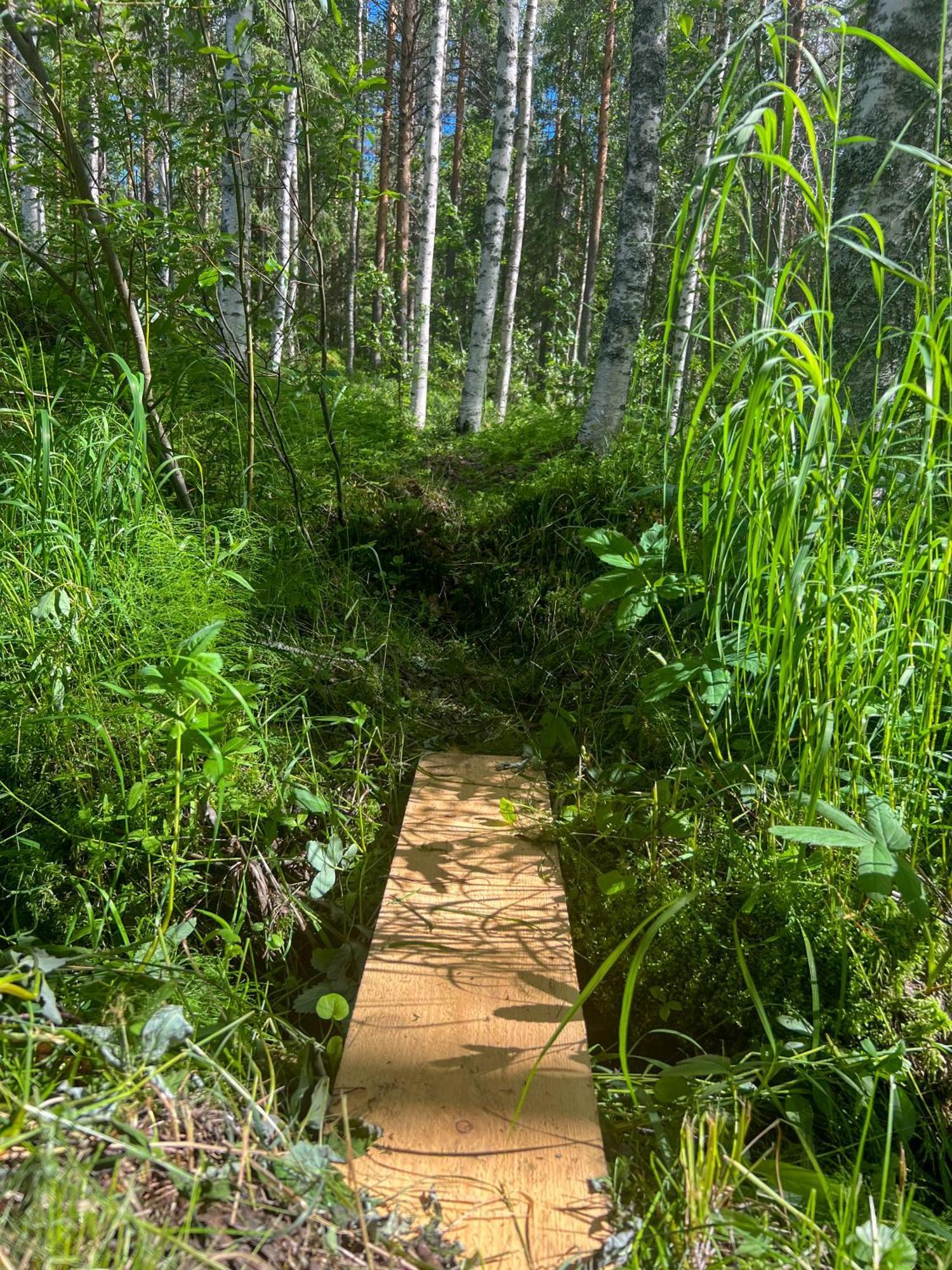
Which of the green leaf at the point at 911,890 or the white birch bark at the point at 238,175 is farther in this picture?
the white birch bark at the point at 238,175

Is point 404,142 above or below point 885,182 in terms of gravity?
above

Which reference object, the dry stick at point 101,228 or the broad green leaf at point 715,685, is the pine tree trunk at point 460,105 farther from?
the broad green leaf at point 715,685

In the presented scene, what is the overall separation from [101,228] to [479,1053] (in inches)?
109

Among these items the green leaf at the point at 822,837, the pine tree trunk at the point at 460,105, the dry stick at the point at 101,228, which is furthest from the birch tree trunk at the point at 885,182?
the pine tree trunk at the point at 460,105

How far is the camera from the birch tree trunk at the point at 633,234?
431 cm

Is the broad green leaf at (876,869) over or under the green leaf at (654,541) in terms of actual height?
under

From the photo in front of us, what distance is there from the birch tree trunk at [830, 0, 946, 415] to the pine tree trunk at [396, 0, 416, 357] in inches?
336

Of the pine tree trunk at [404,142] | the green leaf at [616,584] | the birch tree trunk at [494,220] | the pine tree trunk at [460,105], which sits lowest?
the green leaf at [616,584]

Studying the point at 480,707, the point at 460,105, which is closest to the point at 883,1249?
the point at 480,707

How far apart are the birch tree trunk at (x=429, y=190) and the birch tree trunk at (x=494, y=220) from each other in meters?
0.94

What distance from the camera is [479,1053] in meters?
1.34

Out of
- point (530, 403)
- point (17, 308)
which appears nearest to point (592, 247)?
point (530, 403)

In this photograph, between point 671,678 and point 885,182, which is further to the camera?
point 885,182

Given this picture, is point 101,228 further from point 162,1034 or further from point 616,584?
point 162,1034
